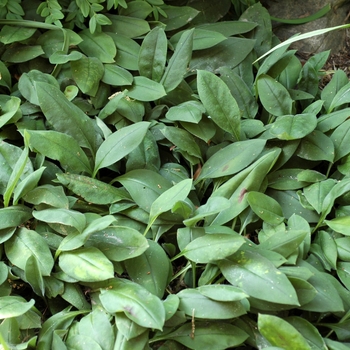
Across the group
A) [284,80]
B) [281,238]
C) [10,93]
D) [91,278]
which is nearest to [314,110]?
[284,80]

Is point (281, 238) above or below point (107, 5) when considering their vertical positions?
below

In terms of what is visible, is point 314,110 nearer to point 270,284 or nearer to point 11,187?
point 270,284

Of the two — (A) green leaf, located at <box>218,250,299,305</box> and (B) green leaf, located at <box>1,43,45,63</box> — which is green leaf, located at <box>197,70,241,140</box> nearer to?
(A) green leaf, located at <box>218,250,299,305</box>

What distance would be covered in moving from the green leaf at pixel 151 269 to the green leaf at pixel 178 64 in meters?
0.55

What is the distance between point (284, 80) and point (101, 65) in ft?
2.03

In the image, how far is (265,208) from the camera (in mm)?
1181

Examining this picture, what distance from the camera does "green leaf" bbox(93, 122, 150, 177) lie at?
47.9 inches

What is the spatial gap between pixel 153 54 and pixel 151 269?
2.31 ft

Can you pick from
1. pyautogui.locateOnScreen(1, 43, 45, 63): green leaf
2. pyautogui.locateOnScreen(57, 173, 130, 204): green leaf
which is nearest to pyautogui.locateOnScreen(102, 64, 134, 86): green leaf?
pyautogui.locateOnScreen(1, 43, 45, 63): green leaf

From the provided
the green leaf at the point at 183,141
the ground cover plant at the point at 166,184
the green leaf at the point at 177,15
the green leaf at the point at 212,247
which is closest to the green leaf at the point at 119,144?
the ground cover plant at the point at 166,184

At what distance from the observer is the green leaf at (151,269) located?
1079 millimetres

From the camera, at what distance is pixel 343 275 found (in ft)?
3.68

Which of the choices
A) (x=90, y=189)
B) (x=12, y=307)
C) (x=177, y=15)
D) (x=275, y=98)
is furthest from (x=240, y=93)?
(x=12, y=307)

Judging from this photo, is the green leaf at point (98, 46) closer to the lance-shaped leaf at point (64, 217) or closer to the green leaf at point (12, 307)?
the lance-shaped leaf at point (64, 217)
